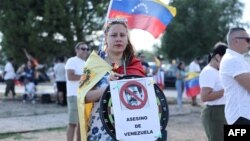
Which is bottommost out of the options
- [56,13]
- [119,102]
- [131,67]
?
[119,102]

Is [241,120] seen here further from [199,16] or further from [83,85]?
[199,16]

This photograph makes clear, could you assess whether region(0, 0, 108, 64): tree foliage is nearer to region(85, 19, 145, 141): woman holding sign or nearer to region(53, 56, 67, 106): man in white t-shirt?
region(53, 56, 67, 106): man in white t-shirt

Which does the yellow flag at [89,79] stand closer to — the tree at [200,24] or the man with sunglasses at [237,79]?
the man with sunglasses at [237,79]

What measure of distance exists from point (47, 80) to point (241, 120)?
104ft

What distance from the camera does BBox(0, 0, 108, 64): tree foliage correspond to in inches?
634

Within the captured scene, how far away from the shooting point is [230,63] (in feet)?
14.4

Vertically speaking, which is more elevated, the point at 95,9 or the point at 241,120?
the point at 95,9

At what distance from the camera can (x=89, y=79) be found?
3314mm

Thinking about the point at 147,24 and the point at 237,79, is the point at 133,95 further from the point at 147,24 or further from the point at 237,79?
the point at 147,24

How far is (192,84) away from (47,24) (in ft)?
18.3

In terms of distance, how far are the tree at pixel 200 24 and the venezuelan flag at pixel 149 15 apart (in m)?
26.3

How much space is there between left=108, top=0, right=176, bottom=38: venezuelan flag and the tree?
2629 centimetres

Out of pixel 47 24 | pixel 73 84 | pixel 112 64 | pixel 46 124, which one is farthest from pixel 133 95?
pixel 47 24

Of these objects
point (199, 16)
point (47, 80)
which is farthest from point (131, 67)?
point (47, 80)
